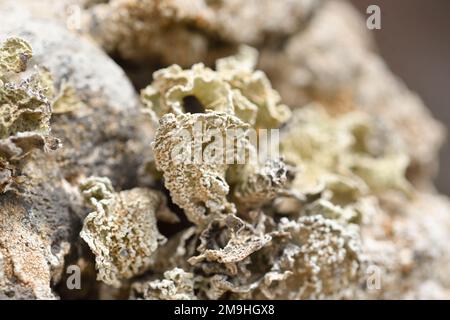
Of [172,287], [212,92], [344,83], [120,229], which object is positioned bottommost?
[172,287]

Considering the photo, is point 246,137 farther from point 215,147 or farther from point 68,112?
point 68,112

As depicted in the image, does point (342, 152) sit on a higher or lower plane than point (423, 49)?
lower

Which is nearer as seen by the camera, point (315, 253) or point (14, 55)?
point (14, 55)

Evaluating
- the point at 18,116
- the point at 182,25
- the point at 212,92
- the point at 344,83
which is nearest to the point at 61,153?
the point at 18,116

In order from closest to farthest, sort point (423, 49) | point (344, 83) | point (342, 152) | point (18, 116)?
point (18, 116) → point (342, 152) → point (344, 83) → point (423, 49)

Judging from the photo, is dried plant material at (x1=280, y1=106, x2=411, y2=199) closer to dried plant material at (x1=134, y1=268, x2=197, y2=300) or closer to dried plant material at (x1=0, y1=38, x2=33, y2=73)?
dried plant material at (x1=134, y1=268, x2=197, y2=300)

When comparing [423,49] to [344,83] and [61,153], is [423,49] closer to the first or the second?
[344,83]
